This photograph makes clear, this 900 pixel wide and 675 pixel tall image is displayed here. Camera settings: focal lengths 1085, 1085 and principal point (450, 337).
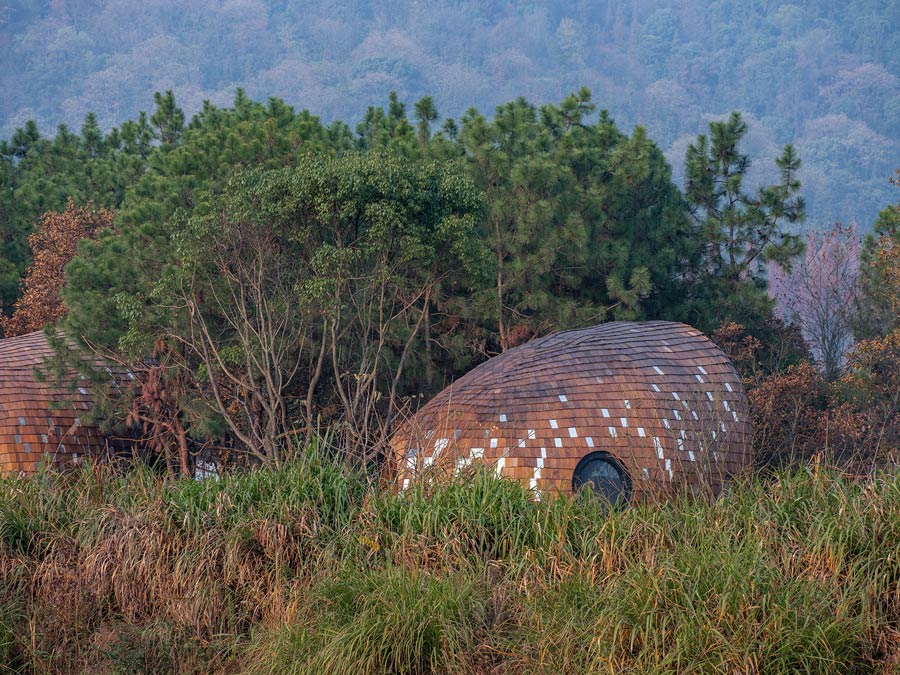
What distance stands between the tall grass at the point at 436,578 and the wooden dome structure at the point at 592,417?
195 centimetres

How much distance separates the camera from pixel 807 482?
8.91 m

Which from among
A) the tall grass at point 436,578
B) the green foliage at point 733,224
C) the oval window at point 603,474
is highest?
the green foliage at point 733,224

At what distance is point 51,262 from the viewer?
67.8 ft

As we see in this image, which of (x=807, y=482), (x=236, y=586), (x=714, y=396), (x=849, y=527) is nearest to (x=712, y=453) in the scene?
(x=714, y=396)

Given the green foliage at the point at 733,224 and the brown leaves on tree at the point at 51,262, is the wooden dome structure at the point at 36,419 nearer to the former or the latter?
the brown leaves on tree at the point at 51,262

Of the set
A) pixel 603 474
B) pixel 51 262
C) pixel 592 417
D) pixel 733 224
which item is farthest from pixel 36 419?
pixel 733 224

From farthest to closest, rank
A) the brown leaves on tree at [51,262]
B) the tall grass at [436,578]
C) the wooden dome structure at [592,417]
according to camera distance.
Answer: the brown leaves on tree at [51,262] < the wooden dome structure at [592,417] < the tall grass at [436,578]

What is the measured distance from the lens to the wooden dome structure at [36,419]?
48.1ft

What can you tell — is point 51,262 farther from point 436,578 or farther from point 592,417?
point 436,578

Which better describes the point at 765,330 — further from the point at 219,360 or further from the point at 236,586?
the point at 236,586

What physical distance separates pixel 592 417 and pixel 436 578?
4559 millimetres

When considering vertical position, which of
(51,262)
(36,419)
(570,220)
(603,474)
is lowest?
(603,474)

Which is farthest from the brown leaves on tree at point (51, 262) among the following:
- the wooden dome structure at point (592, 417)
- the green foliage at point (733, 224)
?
the green foliage at point (733, 224)

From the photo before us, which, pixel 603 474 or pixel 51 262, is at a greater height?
pixel 51 262
